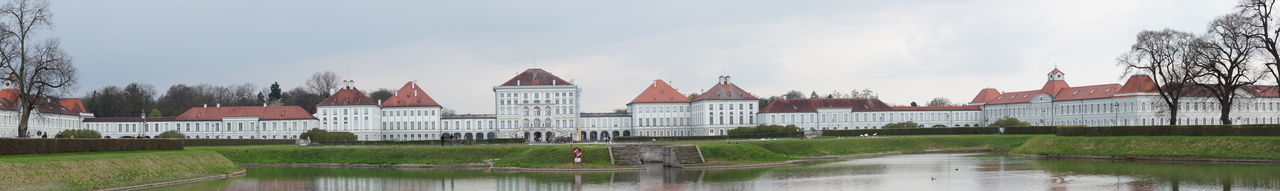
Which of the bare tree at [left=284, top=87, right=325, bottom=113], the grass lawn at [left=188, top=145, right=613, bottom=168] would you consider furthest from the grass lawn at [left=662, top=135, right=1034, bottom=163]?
the bare tree at [left=284, top=87, right=325, bottom=113]

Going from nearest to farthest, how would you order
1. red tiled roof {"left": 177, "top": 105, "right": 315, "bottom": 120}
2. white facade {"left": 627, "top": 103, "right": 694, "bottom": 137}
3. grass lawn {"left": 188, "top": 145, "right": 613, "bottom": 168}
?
grass lawn {"left": 188, "top": 145, "right": 613, "bottom": 168} → red tiled roof {"left": 177, "top": 105, "right": 315, "bottom": 120} → white facade {"left": 627, "top": 103, "right": 694, "bottom": 137}

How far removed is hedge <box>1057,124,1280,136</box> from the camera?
192ft

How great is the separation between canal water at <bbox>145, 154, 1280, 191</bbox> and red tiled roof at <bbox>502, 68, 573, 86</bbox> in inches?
2422

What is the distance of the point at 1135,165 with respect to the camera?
5428 centimetres

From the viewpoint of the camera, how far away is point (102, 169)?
143 ft

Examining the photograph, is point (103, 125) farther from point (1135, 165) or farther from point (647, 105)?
point (1135, 165)

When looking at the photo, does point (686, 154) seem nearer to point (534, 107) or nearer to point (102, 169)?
point (102, 169)

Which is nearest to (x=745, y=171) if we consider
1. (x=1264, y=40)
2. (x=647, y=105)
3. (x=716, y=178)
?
(x=716, y=178)

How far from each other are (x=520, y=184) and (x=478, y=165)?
16.5 m

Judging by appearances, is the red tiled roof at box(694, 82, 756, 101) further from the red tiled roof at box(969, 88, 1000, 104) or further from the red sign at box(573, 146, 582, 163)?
the red sign at box(573, 146, 582, 163)

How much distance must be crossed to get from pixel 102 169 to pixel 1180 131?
167 feet

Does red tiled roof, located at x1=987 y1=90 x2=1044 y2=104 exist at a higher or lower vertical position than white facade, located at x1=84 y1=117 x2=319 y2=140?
higher

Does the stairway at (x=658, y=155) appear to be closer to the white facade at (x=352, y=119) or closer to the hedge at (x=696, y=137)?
the hedge at (x=696, y=137)

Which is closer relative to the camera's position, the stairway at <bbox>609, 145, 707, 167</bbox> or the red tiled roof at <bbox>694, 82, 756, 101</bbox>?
the stairway at <bbox>609, 145, 707, 167</bbox>
